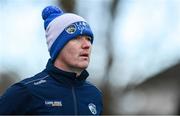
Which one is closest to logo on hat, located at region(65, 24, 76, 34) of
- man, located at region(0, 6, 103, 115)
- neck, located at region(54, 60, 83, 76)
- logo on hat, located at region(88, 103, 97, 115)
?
man, located at region(0, 6, 103, 115)

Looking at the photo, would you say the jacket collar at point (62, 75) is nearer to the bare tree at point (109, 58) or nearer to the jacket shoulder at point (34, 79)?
the jacket shoulder at point (34, 79)

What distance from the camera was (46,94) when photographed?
4.24m

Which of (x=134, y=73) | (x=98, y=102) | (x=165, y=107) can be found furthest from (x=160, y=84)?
(x=98, y=102)

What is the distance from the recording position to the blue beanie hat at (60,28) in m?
4.45

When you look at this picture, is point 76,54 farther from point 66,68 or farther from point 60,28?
point 60,28

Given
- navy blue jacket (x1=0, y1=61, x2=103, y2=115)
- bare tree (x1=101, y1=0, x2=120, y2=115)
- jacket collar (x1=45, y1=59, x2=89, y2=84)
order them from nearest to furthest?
navy blue jacket (x1=0, y1=61, x2=103, y2=115)
jacket collar (x1=45, y1=59, x2=89, y2=84)
bare tree (x1=101, y1=0, x2=120, y2=115)

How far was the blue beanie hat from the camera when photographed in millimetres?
4449

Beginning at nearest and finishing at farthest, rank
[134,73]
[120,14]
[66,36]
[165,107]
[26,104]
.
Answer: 1. [26,104]
2. [66,36]
3. [120,14]
4. [134,73]
5. [165,107]

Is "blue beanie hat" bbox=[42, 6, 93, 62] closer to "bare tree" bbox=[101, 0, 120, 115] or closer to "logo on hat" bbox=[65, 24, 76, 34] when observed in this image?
"logo on hat" bbox=[65, 24, 76, 34]

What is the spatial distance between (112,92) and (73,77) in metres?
8.38

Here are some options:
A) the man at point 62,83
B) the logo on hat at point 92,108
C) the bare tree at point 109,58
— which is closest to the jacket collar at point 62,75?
the man at point 62,83

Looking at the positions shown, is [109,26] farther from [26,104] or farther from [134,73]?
[26,104]

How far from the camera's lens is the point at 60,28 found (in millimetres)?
4566

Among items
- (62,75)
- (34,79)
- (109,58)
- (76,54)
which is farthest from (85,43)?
(109,58)
